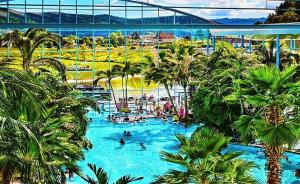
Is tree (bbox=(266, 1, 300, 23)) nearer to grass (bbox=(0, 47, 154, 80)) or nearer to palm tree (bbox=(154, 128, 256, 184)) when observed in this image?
grass (bbox=(0, 47, 154, 80))

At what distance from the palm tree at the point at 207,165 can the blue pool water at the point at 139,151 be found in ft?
20.6

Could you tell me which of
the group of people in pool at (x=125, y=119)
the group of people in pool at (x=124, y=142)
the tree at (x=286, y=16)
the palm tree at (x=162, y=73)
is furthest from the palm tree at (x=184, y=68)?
the tree at (x=286, y=16)

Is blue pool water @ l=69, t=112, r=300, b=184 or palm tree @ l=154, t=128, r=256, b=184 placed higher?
palm tree @ l=154, t=128, r=256, b=184

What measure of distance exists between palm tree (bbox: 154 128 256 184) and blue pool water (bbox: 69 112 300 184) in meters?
6.27

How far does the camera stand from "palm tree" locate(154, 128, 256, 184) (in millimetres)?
8234

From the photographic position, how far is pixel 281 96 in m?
10.3

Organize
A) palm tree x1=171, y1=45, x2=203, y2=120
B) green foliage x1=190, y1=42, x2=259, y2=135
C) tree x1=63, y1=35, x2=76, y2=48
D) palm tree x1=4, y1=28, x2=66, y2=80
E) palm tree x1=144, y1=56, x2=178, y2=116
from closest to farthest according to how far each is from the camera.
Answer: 1. green foliage x1=190, y1=42, x2=259, y2=135
2. palm tree x1=4, y1=28, x2=66, y2=80
3. palm tree x1=171, y1=45, x2=203, y2=120
4. palm tree x1=144, y1=56, x2=178, y2=116
5. tree x1=63, y1=35, x2=76, y2=48

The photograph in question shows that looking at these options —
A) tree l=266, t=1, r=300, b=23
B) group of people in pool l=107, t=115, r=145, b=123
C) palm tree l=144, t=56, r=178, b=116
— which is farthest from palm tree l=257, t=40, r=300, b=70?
tree l=266, t=1, r=300, b=23

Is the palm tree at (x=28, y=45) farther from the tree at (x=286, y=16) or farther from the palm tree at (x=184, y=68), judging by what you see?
the tree at (x=286, y=16)

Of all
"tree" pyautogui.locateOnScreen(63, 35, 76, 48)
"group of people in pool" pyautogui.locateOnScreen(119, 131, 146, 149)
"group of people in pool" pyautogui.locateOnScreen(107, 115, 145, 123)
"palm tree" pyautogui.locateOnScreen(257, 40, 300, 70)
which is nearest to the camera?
"group of people in pool" pyautogui.locateOnScreen(119, 131, 146, 149)

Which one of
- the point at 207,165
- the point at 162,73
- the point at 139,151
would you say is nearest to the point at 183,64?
the point at 162,73

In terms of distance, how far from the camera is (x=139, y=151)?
68.2ft

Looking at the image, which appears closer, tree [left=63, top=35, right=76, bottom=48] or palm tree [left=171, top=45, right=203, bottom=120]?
palm tree [left=171, top=45, right=203, bottom=120]

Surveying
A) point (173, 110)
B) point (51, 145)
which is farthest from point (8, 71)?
point (173, 110)
